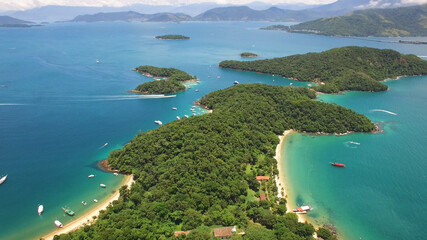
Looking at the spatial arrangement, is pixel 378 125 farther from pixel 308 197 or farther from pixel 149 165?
pixel 149 165

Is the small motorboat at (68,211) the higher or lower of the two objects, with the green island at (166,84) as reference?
lower

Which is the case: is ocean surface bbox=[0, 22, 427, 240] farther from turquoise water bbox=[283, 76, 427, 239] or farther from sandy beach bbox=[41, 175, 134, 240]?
sandy beach bbox=[41, 175, 134, 240]

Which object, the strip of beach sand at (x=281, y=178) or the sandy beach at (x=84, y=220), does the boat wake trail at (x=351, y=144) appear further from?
the sandy beach at (x=84, y=220)

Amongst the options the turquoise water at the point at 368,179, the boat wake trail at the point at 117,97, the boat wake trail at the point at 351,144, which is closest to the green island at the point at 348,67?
the turquoise water at the point at 368,179

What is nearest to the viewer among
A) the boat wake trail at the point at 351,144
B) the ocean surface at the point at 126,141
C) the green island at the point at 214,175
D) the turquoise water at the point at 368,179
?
the green island at the point at 214,175

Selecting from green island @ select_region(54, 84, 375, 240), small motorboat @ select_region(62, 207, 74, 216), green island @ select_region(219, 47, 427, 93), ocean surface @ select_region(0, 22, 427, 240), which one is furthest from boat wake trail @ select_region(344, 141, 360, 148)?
small motorboat @ select_region(62, 207, 74, 216)

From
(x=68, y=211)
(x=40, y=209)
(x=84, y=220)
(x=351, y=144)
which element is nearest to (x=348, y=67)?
(x=351, y=144)

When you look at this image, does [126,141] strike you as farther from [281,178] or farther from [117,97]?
[281,178]
